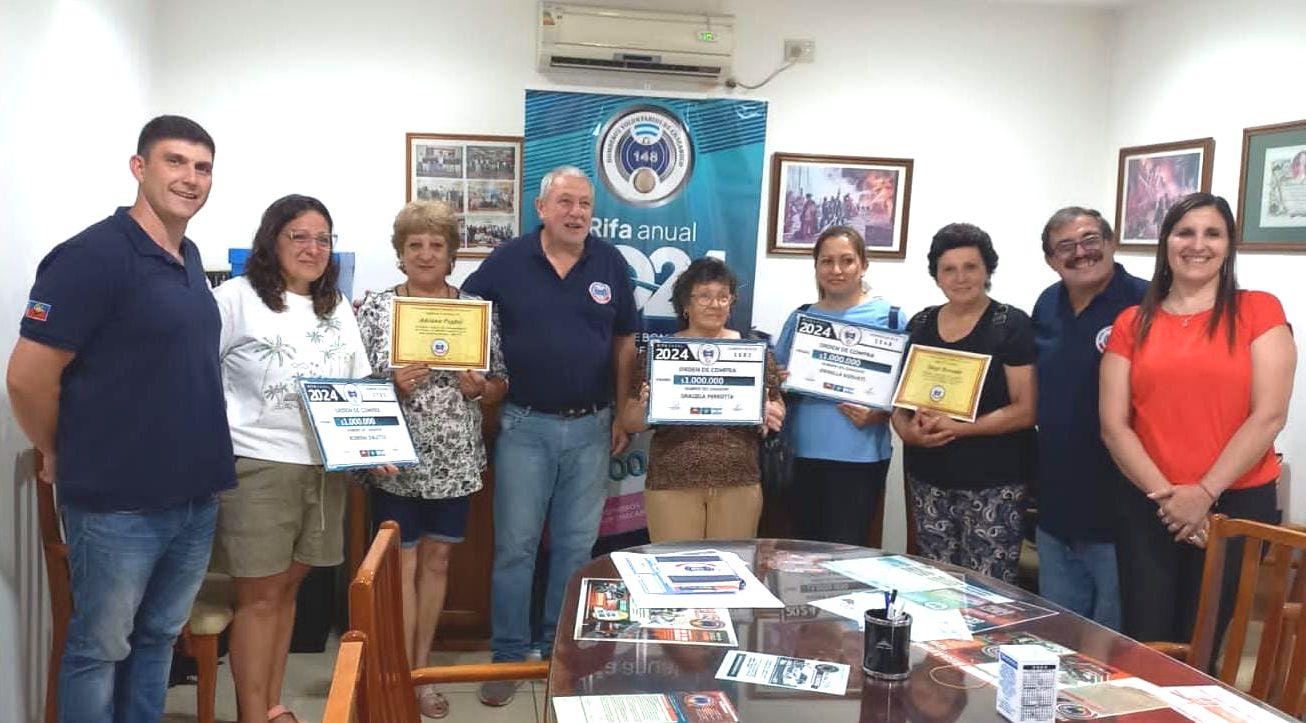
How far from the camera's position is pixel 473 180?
157 inches

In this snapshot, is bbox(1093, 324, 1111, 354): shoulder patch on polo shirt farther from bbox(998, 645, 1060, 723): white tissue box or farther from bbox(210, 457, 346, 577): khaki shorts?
bbox(210, 457, 346, 577): khaki shorts

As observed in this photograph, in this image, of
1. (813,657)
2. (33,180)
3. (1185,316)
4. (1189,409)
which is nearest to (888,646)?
(813,657)

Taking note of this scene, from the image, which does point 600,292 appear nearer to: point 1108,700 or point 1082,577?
point 1082,577

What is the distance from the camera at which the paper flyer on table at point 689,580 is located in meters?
1.77

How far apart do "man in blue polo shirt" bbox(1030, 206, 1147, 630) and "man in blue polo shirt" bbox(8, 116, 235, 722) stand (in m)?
2.18

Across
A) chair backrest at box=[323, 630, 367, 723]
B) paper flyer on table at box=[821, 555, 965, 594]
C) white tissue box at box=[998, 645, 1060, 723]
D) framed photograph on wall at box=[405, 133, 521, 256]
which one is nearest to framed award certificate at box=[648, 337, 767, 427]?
paper flyer on table at box=[821, 555, 965, 594]

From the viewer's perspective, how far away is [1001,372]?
2.77m

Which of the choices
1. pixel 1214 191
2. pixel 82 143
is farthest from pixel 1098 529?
pixel 82 143

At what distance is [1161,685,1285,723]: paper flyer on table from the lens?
1352 millimetres

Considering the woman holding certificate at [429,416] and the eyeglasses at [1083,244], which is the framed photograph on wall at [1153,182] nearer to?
the eyeglasses at [1083,244]

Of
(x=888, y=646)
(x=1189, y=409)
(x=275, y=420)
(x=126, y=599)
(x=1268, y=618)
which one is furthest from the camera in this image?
(x=275, y=420)

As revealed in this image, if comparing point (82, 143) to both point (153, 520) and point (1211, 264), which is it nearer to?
point (153, 520)

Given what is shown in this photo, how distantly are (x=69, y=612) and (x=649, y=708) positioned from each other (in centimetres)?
185

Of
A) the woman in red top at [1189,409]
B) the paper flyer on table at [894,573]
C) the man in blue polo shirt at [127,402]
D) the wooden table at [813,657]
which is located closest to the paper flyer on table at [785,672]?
the wooden table at [813,657]
